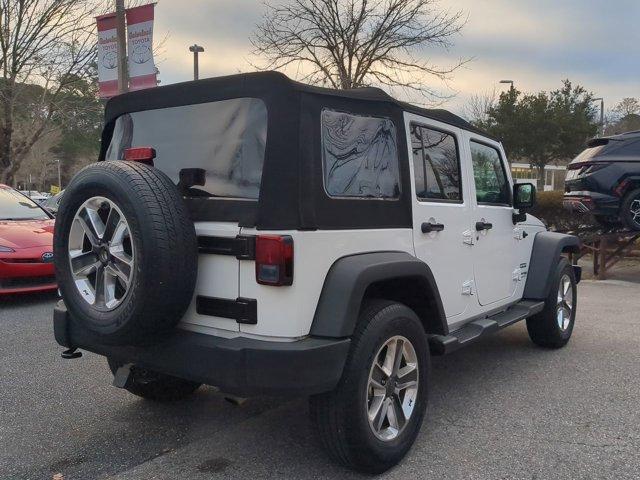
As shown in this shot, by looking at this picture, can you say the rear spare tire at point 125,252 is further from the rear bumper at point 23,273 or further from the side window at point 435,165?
the rear bumper at point 23,273

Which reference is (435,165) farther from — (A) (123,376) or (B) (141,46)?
(B) (141,46)

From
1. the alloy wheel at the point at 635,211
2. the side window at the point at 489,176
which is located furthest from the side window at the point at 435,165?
the alloy wheel at the point at 635,211

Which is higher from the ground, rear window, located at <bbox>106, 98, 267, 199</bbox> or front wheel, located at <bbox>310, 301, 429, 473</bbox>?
rear window, located at <bbox>106, 98, 267, 199</bbox>

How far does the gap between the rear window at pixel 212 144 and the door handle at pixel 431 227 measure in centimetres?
117

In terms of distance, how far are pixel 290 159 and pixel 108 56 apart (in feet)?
32.0

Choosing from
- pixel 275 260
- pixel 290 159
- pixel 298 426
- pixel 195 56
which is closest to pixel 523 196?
pixel 298 426

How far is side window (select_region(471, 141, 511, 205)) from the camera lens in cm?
436

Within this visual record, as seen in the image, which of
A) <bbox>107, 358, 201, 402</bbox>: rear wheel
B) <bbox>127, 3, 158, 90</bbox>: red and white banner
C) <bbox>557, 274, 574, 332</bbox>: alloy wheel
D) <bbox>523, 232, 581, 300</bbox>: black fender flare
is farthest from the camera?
<bbox>127, 3, 158, 90</bbox>: red and white banner

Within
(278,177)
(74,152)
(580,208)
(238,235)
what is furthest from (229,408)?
(74,152)

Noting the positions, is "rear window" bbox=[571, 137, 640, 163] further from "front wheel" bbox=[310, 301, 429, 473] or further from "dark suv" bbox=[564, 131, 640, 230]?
"front wheel" bbox=[310, 301, 429, 473]

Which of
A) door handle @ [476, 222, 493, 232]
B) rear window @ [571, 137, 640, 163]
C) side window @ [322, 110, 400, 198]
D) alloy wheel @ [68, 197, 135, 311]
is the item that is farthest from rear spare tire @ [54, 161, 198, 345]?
rear window @ [571, 137, 640, 163]

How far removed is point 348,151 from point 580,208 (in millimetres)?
8197

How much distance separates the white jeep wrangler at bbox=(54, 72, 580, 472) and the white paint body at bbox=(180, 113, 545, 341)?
1cm

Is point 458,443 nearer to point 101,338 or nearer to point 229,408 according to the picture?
point 229,408
